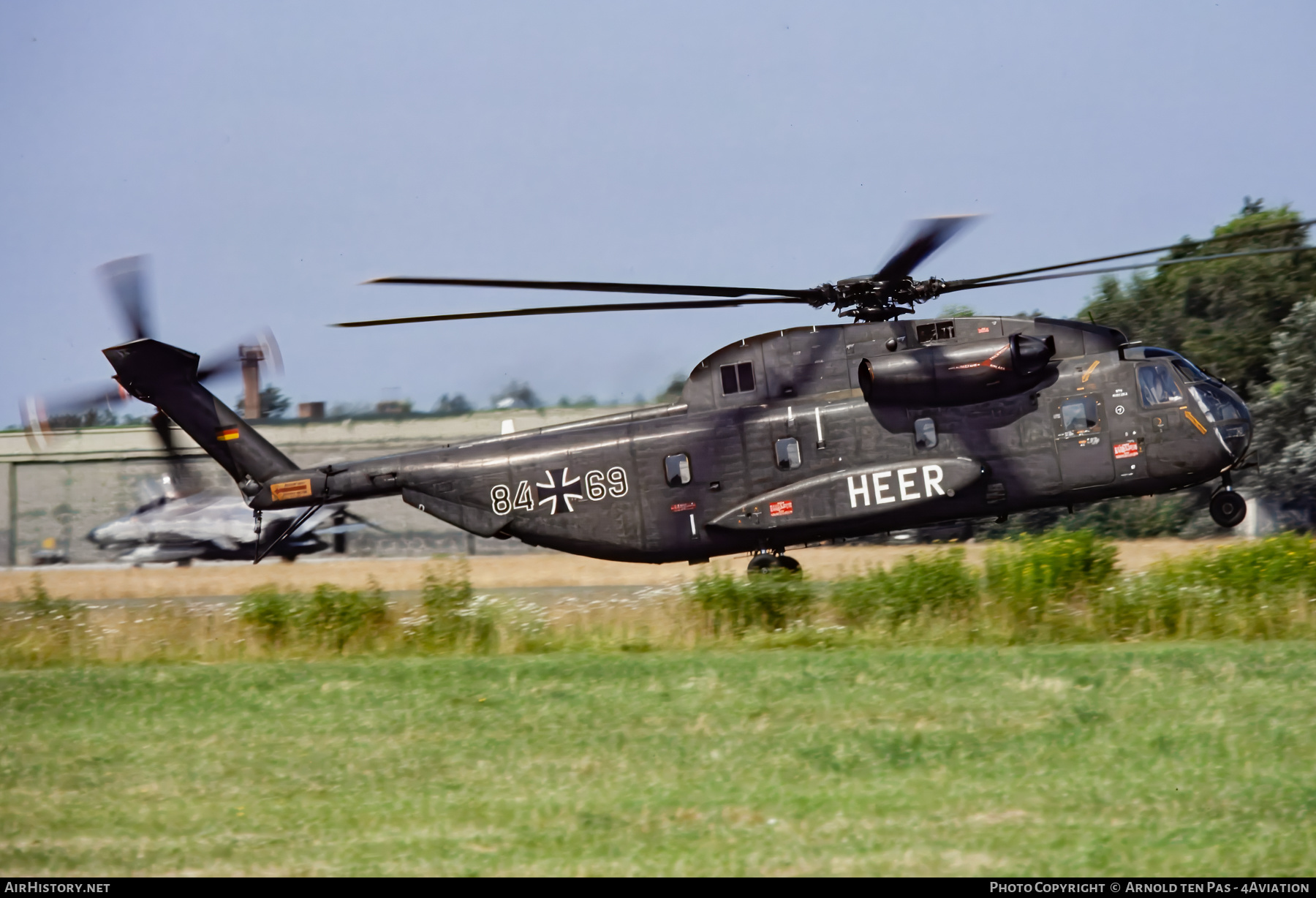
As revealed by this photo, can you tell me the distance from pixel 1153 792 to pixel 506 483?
13.3m

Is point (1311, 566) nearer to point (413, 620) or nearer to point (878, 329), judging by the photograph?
point (878, 329)

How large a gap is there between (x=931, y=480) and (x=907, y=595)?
2.85 m

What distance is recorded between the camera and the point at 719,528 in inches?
758

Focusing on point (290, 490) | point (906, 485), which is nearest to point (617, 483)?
point (906, 485)

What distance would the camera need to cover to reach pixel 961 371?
18.2 metres

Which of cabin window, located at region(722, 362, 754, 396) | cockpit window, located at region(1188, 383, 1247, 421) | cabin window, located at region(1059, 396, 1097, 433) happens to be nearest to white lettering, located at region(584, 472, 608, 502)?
cabin window, located at region(722, 362, 754, 396)

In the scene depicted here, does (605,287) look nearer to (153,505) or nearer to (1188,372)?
(1188,372)

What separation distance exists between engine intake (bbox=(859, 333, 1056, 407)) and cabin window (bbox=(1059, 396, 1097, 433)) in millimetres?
591

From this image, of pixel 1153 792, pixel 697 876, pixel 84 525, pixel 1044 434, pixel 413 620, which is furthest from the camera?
pixel 84 525

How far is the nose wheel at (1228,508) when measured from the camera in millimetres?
18375

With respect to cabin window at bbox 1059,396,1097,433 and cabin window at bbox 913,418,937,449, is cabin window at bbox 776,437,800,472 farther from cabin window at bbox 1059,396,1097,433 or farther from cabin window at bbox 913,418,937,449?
cabin window at bbox 1059,396,1097,433

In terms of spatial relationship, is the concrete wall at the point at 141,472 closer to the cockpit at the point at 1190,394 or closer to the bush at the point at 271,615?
the bush at the point at 271,615

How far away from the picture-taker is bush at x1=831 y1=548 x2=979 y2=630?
15.9 meters
